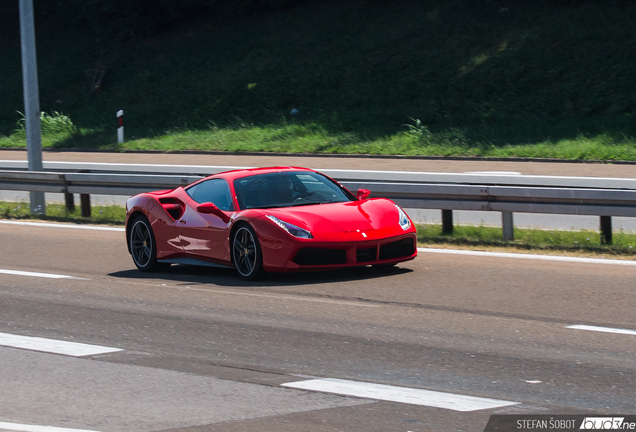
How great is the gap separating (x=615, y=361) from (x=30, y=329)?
15.2ft

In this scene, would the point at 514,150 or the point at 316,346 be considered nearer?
the point at 316,346

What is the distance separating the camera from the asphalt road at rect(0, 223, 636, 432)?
16.6ft

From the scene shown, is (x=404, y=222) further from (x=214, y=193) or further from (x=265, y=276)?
(x=214, y=193)

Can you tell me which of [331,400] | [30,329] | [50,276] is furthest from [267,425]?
[50,276]

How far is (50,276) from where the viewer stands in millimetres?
10320

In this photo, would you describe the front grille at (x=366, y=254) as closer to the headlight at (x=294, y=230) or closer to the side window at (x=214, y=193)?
the headlight at (x=294, y=230)

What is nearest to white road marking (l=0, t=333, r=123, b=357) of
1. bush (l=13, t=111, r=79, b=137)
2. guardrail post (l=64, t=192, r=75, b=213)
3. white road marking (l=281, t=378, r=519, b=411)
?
white road marking (l=281, t=378, r=519, b=411)

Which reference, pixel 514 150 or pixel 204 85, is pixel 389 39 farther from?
pixel 514 150

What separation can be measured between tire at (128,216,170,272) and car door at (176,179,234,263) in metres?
0.54

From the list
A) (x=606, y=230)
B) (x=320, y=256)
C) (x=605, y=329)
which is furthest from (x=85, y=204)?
(x=605, y=329)

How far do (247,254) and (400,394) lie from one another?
4.32 metres

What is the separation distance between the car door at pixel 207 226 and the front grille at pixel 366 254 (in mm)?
1416

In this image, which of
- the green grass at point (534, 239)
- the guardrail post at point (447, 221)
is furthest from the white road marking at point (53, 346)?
the guardrail post at point (447, 221)

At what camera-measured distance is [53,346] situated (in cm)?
695
